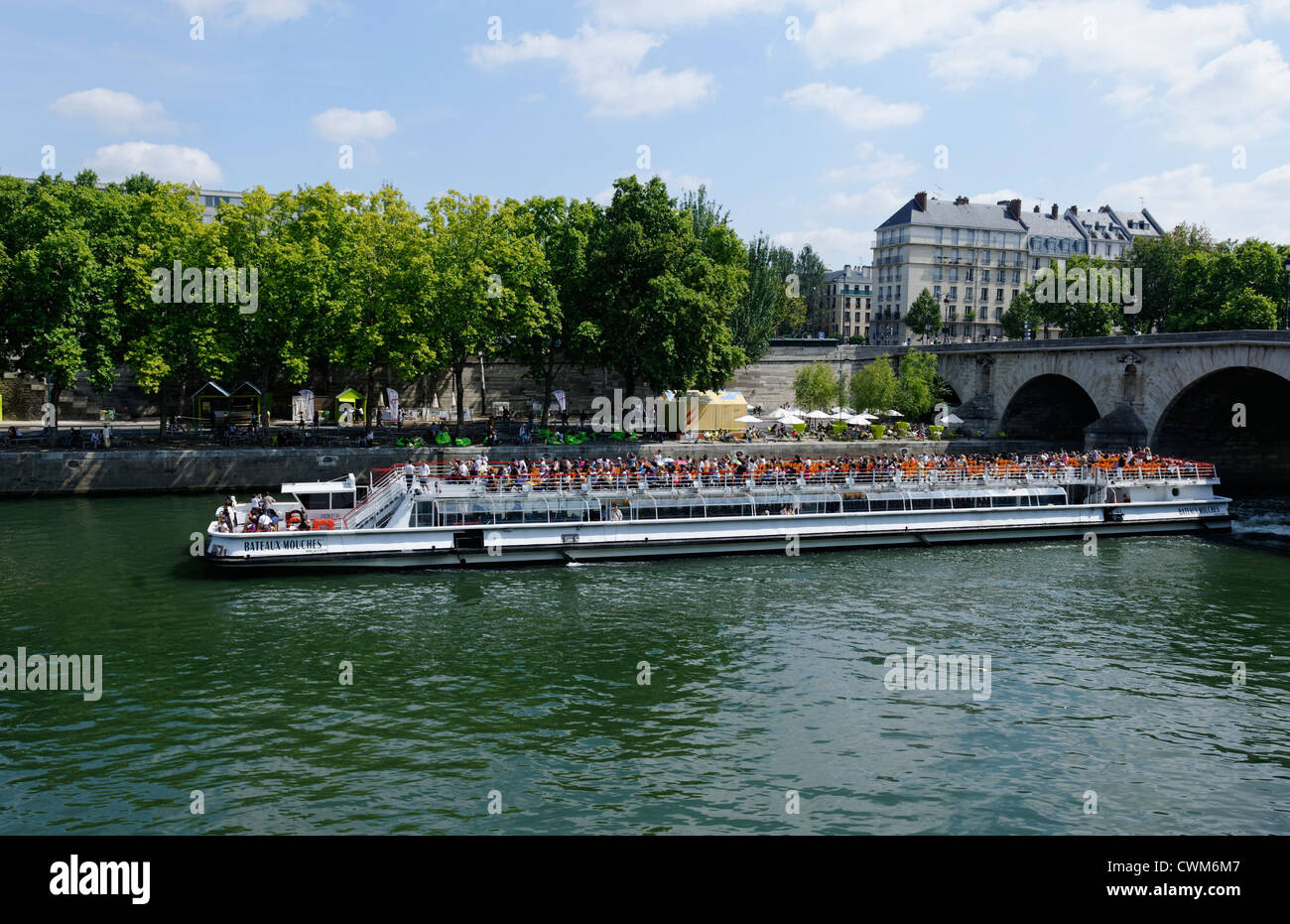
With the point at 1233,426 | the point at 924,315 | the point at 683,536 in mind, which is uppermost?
the point at 924,315

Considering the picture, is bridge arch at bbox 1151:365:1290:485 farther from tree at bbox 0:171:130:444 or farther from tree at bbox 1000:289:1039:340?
tree at bbox 0:171:130:444

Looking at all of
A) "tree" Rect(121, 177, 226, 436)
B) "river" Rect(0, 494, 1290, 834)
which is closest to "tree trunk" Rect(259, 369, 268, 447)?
"tree" Rect(121, 177, 226, 436)

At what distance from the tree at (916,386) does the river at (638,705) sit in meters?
40.4

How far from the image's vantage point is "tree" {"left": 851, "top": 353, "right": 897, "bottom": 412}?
72.1 m

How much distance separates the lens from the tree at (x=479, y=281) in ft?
183

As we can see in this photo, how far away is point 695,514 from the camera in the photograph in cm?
3738

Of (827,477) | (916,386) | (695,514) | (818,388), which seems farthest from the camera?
(818,388)

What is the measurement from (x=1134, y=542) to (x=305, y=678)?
3435 cm

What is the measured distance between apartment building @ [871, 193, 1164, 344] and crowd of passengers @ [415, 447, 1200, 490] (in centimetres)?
8635

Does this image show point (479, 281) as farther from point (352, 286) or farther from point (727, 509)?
point (727, 509)

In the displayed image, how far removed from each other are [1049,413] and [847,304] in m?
92.8

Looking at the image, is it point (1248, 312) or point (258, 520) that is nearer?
point (258, 520)

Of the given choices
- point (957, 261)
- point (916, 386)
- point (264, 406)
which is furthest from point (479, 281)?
point (957, 261)
